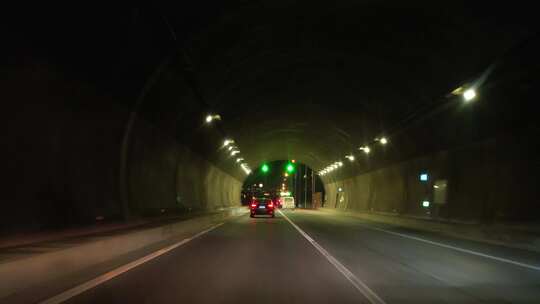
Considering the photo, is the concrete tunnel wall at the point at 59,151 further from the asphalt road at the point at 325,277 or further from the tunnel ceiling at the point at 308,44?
the asphalt road at the point at 325,277

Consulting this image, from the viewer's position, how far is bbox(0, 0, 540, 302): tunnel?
18703 millimetres

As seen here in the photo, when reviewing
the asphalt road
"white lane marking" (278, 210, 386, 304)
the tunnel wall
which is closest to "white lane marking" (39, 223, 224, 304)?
the asphalt road

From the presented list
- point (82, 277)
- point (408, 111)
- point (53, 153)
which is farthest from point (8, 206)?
point (408, 111)

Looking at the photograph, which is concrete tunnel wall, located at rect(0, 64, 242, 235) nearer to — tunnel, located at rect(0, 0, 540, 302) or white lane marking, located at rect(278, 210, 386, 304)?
tunnel, located at rect(0, 0, 540, 302)

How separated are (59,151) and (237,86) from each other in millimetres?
15181

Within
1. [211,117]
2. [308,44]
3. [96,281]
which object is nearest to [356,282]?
[96,281]

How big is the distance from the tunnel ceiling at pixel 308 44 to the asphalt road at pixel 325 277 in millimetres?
6742

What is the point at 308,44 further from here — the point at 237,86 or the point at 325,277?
the point at 325,277

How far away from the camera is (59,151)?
21.3 metres

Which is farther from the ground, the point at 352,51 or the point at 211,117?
the point at 352,51

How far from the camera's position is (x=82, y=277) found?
45.8ft

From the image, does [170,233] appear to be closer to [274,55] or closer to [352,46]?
[274,55]

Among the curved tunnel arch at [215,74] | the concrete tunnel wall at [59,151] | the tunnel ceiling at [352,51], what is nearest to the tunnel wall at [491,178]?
the curved tunnel arch at [215,74]

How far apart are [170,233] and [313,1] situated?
1312 centimetres
